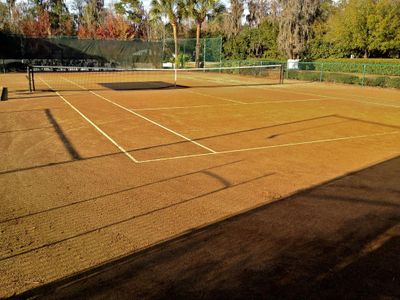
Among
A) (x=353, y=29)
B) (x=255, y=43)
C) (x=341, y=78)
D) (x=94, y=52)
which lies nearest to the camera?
(x=341, y=78)

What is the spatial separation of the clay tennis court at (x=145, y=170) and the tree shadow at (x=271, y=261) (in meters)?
0.10

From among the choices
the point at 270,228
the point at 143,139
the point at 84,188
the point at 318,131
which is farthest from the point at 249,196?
the point at 318,131

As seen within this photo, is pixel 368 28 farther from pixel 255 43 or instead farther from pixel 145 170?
pixel 145 170

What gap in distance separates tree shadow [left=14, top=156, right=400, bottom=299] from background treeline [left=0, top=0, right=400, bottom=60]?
3826 cm

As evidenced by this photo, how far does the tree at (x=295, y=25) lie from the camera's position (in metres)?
40.4

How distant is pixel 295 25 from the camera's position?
133ft

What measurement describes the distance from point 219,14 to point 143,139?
39669 millimetres

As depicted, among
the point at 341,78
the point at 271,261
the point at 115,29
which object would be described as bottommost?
the point at 271,261

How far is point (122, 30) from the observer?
56.7m

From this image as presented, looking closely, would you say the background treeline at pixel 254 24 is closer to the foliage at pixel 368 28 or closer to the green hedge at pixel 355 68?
the foliage at pixel 368 28

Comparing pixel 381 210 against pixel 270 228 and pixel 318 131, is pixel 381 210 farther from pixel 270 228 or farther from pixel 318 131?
pixel 318 131

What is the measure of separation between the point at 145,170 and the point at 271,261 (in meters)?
3.84

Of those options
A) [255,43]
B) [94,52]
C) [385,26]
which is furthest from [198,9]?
[385,26]

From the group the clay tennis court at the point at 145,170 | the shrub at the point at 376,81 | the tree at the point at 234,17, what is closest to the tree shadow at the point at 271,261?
the clay tennis court at the point at 145,170
